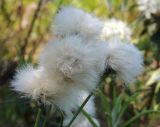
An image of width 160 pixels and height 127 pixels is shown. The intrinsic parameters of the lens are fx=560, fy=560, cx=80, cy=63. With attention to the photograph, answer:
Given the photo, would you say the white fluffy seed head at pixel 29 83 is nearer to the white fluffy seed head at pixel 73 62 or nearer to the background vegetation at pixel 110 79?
the white fluffy seed head at pixel 73 62

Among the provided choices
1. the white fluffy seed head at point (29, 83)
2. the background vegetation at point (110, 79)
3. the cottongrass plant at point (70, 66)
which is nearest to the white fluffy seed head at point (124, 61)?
the cottongrass plant at point (70, 66)

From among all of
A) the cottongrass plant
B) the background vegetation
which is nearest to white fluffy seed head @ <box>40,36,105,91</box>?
the cottongrass plant

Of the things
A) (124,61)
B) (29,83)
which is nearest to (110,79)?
(124,61)

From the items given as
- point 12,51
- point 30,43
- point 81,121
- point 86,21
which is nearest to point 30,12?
point 30,43

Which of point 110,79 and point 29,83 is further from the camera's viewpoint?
point 110,79

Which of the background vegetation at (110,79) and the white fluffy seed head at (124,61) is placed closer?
the white fluffy seed head at (124,61)

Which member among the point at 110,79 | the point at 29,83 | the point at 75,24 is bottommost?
the point at 110,79

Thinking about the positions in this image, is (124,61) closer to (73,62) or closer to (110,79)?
(73,62)
